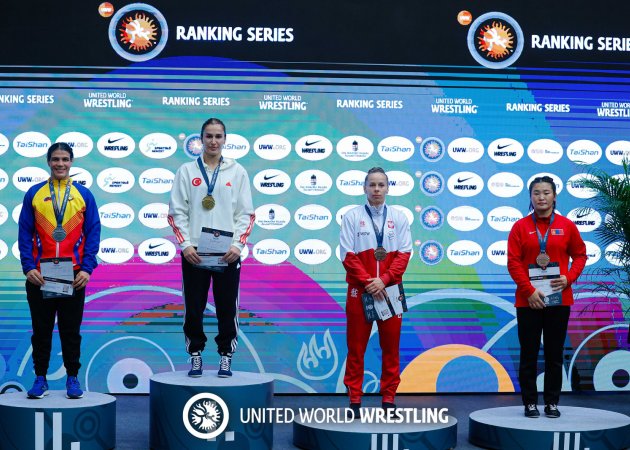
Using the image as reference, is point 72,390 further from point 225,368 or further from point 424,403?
point 424,403

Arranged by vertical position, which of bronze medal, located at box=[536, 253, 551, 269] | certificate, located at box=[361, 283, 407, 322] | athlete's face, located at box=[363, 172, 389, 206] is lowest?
A: certificate, located at box=[361, 283, 407, 322]

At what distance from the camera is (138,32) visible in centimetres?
620

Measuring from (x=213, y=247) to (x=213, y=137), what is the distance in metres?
0.62

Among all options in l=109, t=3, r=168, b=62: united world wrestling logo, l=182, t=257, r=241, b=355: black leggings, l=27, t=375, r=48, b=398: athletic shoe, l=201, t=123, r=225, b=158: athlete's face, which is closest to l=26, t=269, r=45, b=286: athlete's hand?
l=27, t=375, r=48, b=398: athletic shoe

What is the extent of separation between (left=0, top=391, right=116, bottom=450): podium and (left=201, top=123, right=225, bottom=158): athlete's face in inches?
59.1

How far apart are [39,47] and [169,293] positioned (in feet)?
6.88

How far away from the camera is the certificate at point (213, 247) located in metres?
4.49

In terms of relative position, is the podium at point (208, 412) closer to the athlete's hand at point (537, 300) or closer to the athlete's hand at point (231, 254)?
the athlete's hand at point (231, 254)

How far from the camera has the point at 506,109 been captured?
6.40 m

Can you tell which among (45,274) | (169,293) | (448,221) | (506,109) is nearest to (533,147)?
(506,109)

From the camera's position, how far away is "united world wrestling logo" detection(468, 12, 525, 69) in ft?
20.9

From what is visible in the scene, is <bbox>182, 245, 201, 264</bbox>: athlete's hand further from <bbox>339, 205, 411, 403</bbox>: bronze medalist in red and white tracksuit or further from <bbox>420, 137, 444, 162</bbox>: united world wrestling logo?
<bbox>420, 137, 444, 162</bbox>: united world wrestling logo

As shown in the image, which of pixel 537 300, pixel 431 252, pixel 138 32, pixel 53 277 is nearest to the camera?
pixel 53 277

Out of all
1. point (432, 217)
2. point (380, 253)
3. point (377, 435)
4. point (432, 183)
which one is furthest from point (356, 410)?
point (432, 183)
